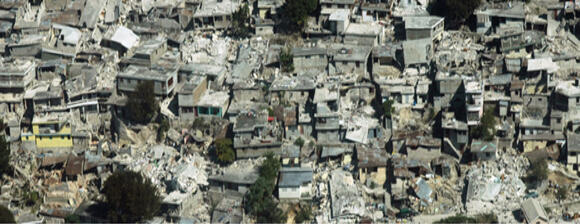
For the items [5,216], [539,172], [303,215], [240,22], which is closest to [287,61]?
[240,22]

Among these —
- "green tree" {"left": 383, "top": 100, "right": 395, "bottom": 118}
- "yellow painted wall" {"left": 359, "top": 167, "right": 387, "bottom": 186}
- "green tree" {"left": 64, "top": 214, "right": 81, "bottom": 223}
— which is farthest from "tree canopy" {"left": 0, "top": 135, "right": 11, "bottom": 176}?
"green tree" {"left": 383, "top": 100, "right": 395, "bottom": 118}

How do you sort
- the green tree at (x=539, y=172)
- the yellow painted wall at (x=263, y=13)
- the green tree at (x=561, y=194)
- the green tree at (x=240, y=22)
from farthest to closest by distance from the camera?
the yellow painted wall at (x=263, y=13), the green tree at (x=240, y=22), the green tree at (x=561, y=194), the green tree at (x=539, y=172)

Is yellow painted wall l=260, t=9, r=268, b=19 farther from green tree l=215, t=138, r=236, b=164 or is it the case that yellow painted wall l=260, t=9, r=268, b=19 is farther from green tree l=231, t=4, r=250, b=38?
green tree l=215, t=138, r=236, b=164

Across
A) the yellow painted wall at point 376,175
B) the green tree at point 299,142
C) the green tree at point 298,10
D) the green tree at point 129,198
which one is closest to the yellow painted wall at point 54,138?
the green tree at point 129,198

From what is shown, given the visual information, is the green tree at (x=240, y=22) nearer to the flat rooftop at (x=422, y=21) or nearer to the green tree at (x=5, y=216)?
the flat rooftop at (x=422, y=21)

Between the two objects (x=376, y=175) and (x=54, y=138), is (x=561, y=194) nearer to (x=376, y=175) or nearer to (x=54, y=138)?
(x=376, y=175)

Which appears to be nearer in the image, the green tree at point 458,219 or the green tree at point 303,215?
the green tree at point 458,219
